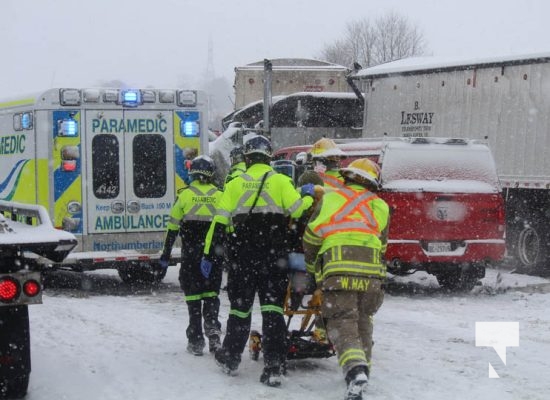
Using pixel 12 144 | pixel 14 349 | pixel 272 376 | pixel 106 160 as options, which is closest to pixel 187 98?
pixel 106 160

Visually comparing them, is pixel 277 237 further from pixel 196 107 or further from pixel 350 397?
pixel 196 107

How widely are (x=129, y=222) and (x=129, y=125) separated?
4.06 feet

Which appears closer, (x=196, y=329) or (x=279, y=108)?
(x=196, y=329)

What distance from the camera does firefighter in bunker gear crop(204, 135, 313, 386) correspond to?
6781 millimetres

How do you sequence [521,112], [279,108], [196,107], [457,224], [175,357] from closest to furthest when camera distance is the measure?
[175,357] < [457,224] < [196,107] < [521,112] < [279,108]

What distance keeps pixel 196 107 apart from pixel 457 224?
3687 millimetres

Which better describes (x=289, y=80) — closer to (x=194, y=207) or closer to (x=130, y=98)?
(x=130, y=98)

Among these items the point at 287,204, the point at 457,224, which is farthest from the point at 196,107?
the point at 287,204

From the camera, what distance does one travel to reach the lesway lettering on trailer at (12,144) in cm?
1171

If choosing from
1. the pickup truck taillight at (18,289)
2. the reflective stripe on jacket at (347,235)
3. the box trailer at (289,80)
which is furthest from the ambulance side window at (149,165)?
the box trailer at (289,80)

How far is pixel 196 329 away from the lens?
7691 mm

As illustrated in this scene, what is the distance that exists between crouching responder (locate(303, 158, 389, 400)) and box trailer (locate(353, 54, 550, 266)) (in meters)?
8.01

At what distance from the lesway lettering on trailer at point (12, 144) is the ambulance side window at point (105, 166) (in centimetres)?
95

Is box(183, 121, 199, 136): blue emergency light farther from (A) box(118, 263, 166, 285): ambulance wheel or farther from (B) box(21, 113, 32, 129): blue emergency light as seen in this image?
(A) box(118, 263, 166, 285): ambulance wheel
